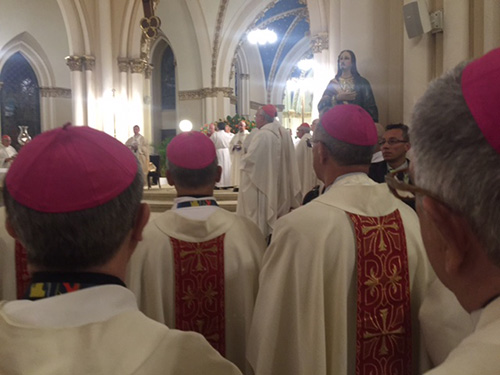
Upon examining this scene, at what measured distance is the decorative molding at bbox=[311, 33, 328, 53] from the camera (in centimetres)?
998

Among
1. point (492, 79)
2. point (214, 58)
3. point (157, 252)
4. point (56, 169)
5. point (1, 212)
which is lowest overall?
point (157, 252)

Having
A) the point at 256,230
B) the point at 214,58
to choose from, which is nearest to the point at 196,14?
the point at 214,58

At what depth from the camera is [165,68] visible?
2106cm

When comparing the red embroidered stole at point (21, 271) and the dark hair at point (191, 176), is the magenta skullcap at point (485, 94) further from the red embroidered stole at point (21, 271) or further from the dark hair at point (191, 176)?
the red embroidered stole at point (21, 271)

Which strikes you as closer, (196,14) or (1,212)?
(1,212)

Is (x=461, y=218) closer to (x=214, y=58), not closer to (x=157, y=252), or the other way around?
(x=157, y=252)

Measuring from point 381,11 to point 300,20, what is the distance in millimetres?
17591

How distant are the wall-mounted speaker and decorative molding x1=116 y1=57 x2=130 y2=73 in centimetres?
1091

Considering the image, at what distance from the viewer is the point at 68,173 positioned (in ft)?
3.21

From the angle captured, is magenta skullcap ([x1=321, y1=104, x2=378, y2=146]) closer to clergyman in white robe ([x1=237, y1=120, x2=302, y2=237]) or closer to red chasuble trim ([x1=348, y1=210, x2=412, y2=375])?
red chasuble trim ([x1=348, y1=210, x2=412, y2=375])

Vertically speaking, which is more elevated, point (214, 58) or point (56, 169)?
point (214, 58)

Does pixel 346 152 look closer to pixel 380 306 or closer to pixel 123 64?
pixel 380 306

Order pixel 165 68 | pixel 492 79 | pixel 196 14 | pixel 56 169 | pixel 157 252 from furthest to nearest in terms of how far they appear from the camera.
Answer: pixel 165 68
pixel 196 14
pixel 157 252
pixel 56 169
pixel 492 79

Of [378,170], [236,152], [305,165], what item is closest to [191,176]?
[378,170]
